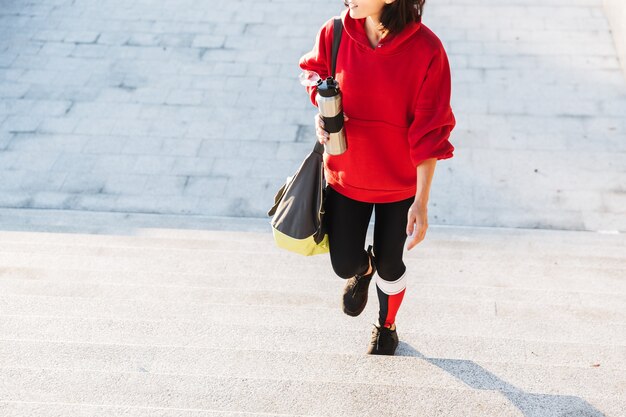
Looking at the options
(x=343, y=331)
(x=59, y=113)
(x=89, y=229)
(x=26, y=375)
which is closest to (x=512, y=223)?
(x=343, y=331)

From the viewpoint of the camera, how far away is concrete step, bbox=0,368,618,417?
9.25ft

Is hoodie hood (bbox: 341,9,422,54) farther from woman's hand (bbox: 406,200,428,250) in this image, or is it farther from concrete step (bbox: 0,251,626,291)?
concrete step (bbox: 0,251,626,291)

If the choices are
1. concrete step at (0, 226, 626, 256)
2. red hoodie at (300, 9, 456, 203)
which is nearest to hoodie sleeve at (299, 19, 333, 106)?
red hoodie at (300, 9, 456, 203)

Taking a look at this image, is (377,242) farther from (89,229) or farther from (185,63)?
(185,63)

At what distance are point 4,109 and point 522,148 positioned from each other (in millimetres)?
4582

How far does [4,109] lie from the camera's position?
22.6 ft

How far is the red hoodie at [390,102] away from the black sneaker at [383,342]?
0.67 metres

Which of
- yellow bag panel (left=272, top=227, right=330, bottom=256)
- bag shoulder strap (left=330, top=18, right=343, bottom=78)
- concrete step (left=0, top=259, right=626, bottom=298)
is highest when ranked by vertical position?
bag shoulder strap (left=330, top=18, right=343, bottom=78)

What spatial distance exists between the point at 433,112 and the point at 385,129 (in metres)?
0.21

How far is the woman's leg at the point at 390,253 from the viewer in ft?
9.95

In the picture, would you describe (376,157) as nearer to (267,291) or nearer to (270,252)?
(267,291)

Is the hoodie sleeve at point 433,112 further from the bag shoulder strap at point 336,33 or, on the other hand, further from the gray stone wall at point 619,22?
the gray stone wall at point 619,22

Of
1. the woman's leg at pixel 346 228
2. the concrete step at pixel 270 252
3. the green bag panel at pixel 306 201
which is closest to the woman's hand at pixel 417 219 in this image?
the woman's leg at pixel 346 228

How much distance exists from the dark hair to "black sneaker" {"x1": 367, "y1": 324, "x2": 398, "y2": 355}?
1.36m
